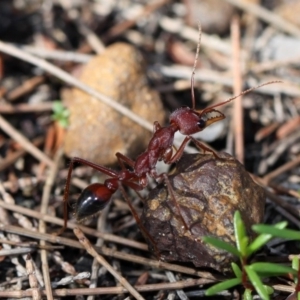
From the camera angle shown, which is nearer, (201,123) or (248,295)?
(248,295)

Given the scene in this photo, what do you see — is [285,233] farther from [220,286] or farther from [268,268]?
[220,286]

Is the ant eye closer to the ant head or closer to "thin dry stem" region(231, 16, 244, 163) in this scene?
the ant head

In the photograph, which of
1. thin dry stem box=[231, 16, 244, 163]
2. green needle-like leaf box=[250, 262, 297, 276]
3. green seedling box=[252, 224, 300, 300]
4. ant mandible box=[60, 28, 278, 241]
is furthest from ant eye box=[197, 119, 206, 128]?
green needle-like leaf box=[250, 262, 297, 276]

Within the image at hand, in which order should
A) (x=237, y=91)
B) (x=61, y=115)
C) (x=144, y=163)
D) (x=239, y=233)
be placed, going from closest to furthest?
(x=239, y=233)
(x=144, y=163)
(x=61, y=115)
(x=237, y=91)

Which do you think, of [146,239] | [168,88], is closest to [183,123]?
[146,239]

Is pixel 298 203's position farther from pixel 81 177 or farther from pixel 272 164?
pixel 81 177

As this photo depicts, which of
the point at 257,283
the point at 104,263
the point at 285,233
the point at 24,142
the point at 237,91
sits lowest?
the point at 257,283

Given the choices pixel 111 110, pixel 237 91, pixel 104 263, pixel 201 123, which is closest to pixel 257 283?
pixel 104 263
